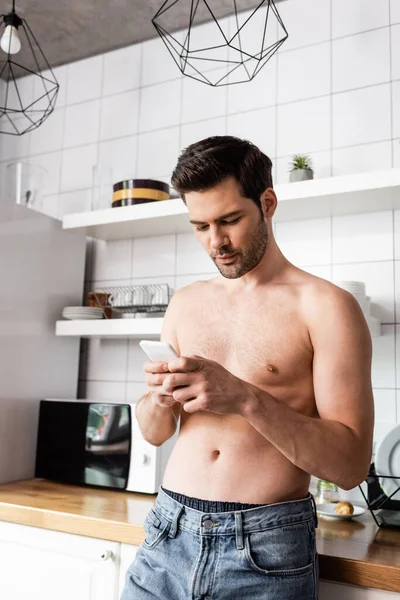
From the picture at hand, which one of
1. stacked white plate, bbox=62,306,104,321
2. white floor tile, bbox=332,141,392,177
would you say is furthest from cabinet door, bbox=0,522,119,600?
white floor tile, bbox=332,141,392,177

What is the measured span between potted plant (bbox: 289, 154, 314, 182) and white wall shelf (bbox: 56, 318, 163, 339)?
676 millimetres

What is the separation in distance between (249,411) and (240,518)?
0.75 feet

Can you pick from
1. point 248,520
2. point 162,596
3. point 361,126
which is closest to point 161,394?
point 248,520

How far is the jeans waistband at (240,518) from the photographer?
1.18 metres

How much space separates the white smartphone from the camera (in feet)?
3.59

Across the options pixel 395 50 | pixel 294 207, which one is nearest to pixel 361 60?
pixel 395 50

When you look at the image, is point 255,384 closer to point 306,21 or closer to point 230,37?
point 306,21

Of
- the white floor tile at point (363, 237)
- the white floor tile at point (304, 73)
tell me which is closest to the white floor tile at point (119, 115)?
the white floor tile at point (304, 73)

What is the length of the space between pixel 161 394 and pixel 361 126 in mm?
1408

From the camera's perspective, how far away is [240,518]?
118 centimetres

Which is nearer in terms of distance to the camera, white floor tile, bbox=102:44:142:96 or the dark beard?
the dark beard

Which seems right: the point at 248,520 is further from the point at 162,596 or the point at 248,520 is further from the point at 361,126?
the point at 361,126

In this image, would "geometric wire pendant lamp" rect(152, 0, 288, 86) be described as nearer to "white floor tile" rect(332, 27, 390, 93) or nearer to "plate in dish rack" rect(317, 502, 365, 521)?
"white floor tile" rect(332, 27, 390, 93)

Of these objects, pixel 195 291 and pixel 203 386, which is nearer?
pixel 203 386
